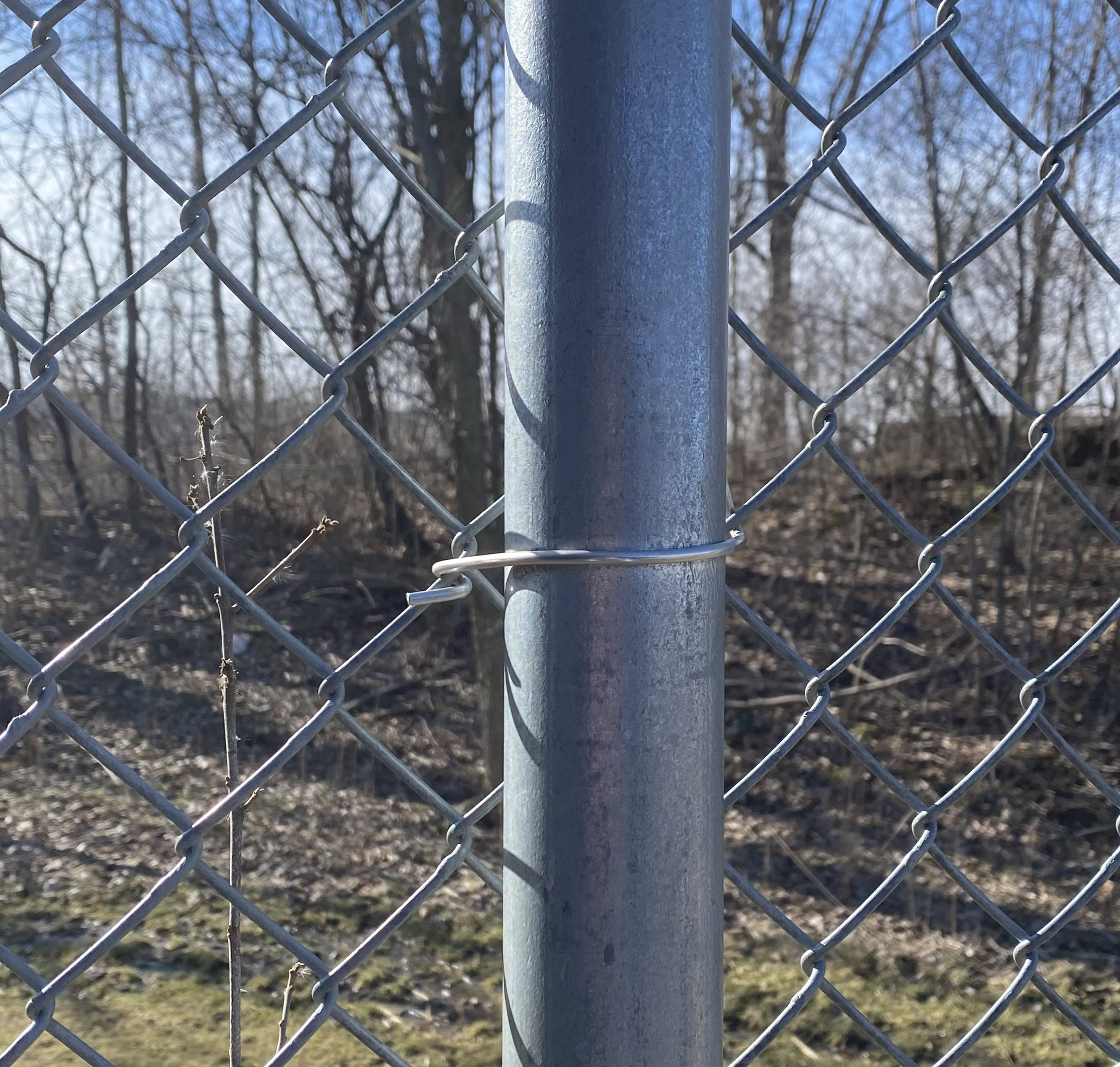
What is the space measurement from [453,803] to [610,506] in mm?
5407

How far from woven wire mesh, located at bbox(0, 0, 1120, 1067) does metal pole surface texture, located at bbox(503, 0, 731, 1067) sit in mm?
131

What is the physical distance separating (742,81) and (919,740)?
501 cm

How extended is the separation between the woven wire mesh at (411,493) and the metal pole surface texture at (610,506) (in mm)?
131

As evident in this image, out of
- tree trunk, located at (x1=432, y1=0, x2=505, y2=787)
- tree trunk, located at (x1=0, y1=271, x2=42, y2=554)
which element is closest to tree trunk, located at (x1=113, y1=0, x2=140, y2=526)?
tree trunk, located at (x1=0, y1=271, x2=42, y2=554)

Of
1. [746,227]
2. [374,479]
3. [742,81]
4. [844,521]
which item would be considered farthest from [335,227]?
[746,227]

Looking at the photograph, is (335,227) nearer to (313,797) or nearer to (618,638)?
(313,797)

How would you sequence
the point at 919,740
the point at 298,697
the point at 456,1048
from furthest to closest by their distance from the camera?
the point at 298,697, the point at 919,740, the point at 456,1048

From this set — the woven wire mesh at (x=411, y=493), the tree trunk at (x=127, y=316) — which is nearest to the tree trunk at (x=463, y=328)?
the tree trunk at (x=127, y=316)

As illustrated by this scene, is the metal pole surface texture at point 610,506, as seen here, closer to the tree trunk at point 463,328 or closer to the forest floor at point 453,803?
the forest floor at point 453,803

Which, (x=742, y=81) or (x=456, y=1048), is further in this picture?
(x=742, y=81)

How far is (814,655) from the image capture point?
7480 millimetres

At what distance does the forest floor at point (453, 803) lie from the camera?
415 centimetres

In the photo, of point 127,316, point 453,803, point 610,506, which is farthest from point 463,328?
point 610,506

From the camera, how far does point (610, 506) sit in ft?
2.21
